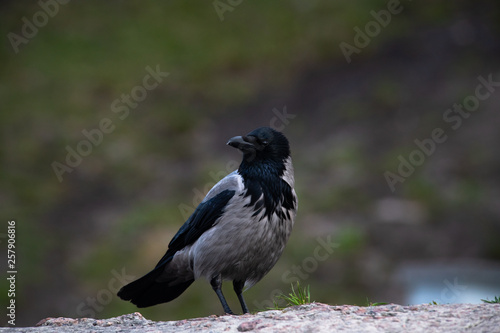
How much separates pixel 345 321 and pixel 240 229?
4.21ft

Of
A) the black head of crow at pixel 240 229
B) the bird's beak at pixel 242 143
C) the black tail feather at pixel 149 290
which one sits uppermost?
the bird's beak at pixel 242 143

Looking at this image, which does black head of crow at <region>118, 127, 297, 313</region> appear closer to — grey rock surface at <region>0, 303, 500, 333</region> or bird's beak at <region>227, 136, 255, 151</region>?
bird's beak at <region>227, 136, 255, 151</region>

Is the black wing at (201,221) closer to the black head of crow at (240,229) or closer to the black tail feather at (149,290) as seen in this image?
the black head of crow at (240,229)

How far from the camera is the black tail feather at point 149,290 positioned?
5309 millimetres

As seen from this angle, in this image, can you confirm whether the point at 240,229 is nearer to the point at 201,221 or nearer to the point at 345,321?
the point at 201,221

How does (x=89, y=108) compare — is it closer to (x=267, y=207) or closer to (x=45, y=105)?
(x=45, y=105)

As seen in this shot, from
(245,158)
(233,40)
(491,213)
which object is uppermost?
(233,40)

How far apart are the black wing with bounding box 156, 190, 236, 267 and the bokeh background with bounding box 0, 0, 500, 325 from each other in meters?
2.59

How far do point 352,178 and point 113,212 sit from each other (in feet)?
12.9

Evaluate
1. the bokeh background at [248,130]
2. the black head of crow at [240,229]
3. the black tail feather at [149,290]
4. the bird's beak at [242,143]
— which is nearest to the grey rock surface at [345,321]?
the black head of crow at [240,229]

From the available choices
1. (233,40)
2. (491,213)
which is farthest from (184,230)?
(233,40)

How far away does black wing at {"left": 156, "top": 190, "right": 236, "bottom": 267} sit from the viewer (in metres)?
5.05

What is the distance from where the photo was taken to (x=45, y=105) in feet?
45.5

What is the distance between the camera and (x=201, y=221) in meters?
5.15
